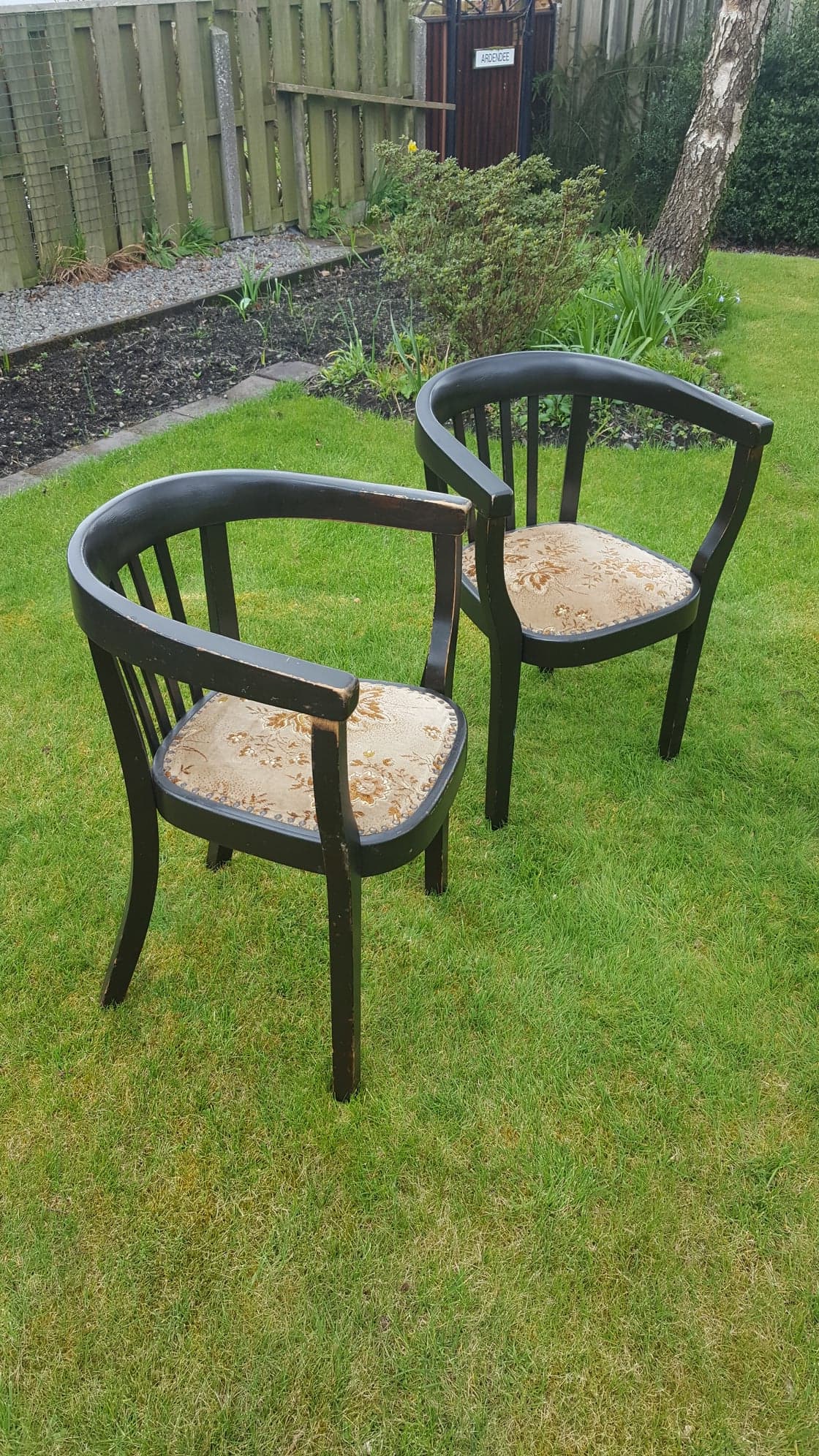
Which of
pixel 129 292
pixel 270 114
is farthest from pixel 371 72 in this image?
pixel 129 292

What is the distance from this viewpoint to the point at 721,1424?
4.92 feet

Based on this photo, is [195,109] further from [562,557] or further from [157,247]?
[562,557]

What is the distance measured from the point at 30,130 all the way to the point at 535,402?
459 cm

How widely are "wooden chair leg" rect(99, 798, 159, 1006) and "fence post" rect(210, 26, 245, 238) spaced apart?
6.44 m

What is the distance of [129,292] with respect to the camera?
6.13m

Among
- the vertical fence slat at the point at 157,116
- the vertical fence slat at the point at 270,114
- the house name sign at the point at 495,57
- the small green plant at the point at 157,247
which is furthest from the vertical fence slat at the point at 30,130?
the house name sign at the point at 495,57

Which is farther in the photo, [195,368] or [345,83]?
[345,83]

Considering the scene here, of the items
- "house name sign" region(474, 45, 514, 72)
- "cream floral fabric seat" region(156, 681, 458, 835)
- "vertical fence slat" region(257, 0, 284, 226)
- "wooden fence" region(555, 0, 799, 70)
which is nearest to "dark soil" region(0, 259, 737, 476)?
"vertical fence slat" region(257, 0, 284, 226)

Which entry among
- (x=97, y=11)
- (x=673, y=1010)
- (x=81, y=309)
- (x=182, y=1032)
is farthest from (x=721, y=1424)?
(x=97, y=11)

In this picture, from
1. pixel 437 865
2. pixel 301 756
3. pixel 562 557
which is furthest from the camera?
pixel 562 557

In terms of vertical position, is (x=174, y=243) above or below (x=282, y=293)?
above

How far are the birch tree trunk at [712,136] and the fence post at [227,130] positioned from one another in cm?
304

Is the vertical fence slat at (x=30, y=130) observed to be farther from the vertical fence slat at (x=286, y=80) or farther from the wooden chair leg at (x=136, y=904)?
the wooden chair leg at (x=136, y=904)

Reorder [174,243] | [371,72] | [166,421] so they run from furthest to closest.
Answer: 1. [371,72]
2. [174,243]
3. [166,421]
